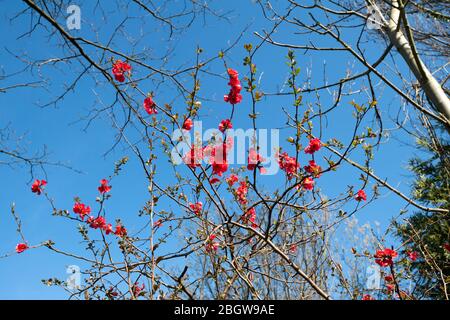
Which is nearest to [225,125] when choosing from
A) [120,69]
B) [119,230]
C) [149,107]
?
[149,107]

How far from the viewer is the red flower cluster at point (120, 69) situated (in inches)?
126

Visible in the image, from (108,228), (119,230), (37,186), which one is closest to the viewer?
(119,230)

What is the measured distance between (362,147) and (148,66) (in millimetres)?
1809

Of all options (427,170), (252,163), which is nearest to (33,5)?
(252,163)

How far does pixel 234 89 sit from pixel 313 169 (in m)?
0.68

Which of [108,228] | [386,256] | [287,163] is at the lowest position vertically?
[386,256]

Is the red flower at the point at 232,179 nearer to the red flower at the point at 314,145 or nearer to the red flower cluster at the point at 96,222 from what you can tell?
the red flower at the point at 314,145

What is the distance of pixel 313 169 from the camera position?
2.32 metres

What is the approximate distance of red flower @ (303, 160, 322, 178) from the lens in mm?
2293

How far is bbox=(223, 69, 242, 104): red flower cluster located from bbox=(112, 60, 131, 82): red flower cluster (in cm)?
118

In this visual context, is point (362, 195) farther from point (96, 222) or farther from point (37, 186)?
point (37, 186)

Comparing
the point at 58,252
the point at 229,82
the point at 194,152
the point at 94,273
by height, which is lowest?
the point at 94,273

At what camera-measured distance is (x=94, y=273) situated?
2.75 m
